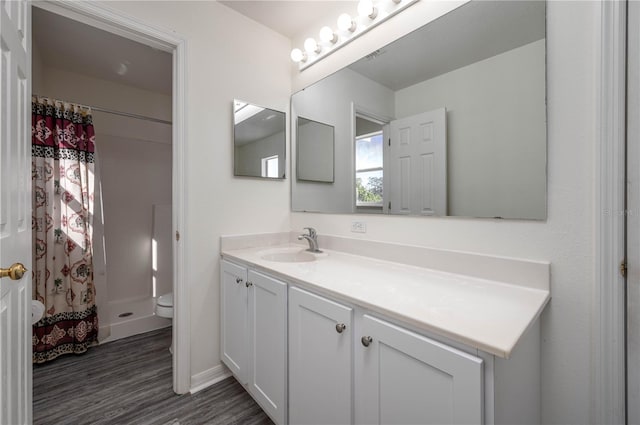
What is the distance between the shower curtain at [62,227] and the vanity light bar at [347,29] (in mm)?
1790

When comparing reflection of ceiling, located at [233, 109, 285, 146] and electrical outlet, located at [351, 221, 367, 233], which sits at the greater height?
reflection of ceiling, located at [233, 109, 285, 146]

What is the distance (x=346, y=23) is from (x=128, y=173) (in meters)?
2.63

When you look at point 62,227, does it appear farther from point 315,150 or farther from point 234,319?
point 315,150

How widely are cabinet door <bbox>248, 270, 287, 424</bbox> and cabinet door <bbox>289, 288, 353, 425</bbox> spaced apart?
0.18 ft

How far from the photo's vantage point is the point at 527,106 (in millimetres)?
1015

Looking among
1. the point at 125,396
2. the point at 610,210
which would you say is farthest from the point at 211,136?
the point at 610,210

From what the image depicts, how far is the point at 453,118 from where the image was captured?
1214 millimetres

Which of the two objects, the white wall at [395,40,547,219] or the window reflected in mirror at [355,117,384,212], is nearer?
the white wall at [395,40,547,219]

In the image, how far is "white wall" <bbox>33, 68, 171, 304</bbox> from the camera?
2672 mm

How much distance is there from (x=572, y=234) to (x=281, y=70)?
199cm

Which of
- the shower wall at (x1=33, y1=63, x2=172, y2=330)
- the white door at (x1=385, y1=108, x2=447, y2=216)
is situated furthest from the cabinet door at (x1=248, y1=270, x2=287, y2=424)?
the shower wall at (x1=33, y1=63, x2=172, y2=330)

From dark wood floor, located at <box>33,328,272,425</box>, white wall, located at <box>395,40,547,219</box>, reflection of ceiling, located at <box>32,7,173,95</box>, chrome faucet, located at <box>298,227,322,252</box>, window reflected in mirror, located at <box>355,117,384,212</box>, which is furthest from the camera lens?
reflection of ceiling, located at <box>32,7,173,95</box>

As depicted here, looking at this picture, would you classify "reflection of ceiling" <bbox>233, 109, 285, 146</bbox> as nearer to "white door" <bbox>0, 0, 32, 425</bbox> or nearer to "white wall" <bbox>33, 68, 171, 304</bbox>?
"white door" <bbox>0, 0, 32, 425</bbox>

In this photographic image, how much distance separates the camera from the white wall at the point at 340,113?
1.55 meters
